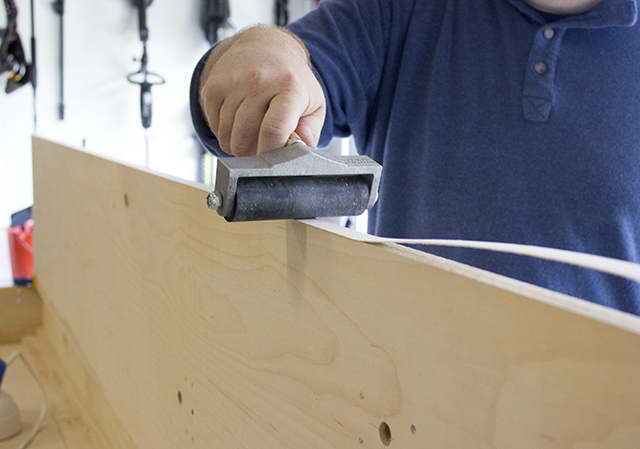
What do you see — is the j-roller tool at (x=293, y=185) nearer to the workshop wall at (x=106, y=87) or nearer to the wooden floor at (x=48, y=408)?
the wooden floor at (x=48, y=408)

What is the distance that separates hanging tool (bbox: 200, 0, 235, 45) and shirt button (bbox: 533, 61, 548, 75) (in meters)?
2.31

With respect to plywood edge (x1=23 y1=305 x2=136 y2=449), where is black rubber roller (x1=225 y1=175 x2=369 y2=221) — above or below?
above

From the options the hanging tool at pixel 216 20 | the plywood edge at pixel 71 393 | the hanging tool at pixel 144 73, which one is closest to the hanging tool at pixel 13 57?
the hanging tool at pixel 144 73

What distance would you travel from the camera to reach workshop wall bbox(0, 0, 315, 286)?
2.53m

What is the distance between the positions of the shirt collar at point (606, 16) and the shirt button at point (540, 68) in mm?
60

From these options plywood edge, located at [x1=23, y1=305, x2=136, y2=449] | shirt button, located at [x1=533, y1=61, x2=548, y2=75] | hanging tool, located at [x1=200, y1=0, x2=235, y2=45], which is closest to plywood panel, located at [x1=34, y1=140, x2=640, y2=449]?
plywood edge, located at [x1=23, y1=305, x2=136, y2=449]

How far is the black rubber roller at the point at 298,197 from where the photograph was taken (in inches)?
13.9

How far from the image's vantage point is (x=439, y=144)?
91 cm

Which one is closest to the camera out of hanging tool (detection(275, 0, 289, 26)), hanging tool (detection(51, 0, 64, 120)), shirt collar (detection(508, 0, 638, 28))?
shirt collar (detection(508, 0, 638, 28))

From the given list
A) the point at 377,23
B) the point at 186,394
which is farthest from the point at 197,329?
the point at 377,23

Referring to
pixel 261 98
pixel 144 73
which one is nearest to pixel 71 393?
pixel 261 98

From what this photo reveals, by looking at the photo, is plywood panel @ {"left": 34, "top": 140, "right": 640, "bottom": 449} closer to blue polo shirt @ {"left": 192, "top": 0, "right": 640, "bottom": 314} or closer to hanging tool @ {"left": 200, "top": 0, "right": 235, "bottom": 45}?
blue polo shirt @ {"left": 192, "top": 0, "right": 640, "bottom": 314}

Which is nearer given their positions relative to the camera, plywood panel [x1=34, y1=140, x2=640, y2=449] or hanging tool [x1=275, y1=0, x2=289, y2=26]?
plywood panel [x1=34, y1=140, x2=640, y2=449]

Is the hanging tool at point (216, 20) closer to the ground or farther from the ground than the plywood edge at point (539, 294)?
farther from the ground
